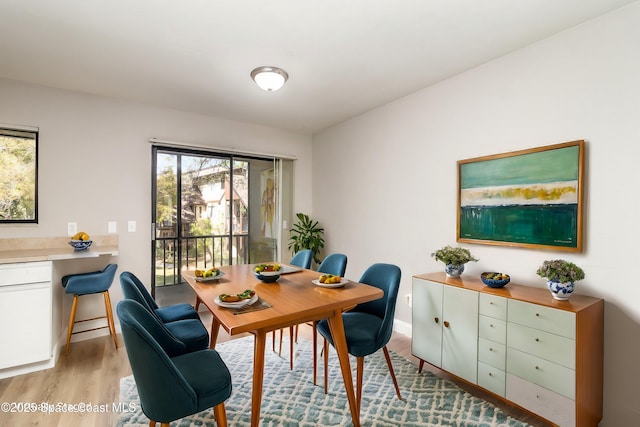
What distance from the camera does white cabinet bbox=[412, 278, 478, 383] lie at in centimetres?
222

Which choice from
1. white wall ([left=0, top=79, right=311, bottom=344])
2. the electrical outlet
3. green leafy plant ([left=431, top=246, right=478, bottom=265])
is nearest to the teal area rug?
green leafy plant ([left=431, top=246, right=478, bottom=265])

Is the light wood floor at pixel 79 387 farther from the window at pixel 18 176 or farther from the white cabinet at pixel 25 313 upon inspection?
the window at pixel 18 176

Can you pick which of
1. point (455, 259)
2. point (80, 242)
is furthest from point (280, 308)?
point (80, 242)

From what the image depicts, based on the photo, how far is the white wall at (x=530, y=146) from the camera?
6.11 feet

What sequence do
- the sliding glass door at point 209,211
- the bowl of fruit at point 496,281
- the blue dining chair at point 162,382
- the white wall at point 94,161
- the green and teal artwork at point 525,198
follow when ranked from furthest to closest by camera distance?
1. the sliding glass door at point 209,211
2. the white wall at point 94,161
3. the bowl of fruit at point 496,281
4. the green and teal artwork at point 525,198
5. the blue dining chair at point 162,382

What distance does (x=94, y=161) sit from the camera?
3.29 m

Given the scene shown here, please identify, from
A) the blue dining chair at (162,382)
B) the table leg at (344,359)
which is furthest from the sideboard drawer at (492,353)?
the blue dining chair at (162,382)

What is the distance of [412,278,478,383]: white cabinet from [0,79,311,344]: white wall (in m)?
3.10

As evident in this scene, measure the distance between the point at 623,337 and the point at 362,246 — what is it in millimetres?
2463

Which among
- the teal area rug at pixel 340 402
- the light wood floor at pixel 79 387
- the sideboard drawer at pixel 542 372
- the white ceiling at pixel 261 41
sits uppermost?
the white ceiling at pixel 261 41

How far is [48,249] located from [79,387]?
1.48m

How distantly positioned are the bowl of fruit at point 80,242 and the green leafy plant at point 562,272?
385 cm

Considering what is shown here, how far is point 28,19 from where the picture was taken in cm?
202

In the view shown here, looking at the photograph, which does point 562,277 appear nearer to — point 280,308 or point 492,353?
point 492,353
